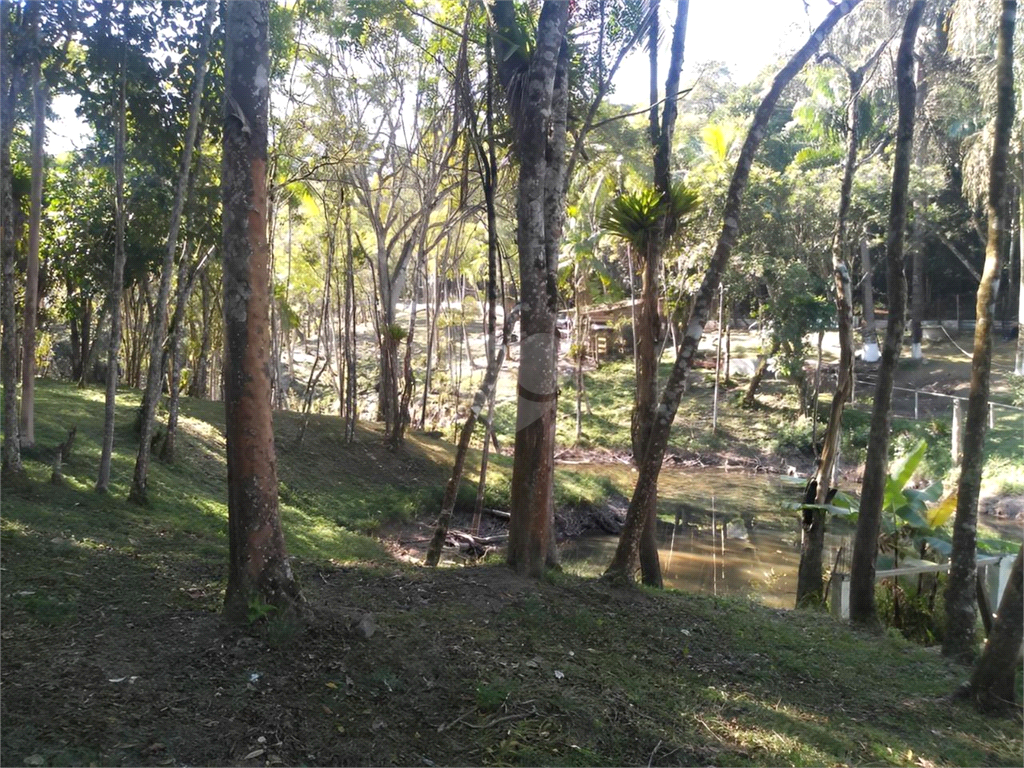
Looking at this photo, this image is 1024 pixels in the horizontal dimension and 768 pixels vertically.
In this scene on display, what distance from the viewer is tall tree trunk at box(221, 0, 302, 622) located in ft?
15.9

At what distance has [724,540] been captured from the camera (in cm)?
1822

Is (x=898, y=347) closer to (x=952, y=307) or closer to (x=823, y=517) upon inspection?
(x=823, y=517)

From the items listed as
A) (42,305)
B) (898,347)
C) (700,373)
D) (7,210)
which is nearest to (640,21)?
(898,347)

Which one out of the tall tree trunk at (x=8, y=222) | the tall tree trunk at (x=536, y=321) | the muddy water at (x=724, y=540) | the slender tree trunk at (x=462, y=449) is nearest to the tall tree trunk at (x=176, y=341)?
the tall tree trunk at (x=8, y=222)

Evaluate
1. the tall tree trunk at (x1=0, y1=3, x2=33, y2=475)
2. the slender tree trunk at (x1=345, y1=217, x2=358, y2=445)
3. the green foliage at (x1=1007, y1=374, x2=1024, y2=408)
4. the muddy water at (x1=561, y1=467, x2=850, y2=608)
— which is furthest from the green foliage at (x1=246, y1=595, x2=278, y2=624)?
the green foliage at (x1=1007, y1=374, x2=1024, y2=408)

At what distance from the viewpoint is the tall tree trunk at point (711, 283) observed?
7102 mm

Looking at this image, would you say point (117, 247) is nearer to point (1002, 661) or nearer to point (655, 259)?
point (655, 259)

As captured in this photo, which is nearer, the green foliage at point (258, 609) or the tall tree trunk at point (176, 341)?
the green foliage at point (258, 609)

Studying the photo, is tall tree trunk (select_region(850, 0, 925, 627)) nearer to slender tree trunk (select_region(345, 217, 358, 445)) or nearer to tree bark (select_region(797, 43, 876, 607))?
tree bark (select_region(797, 43, 876, 607))

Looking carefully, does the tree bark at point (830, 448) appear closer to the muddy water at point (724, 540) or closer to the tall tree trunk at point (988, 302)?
the muddy water at point (724, 540)

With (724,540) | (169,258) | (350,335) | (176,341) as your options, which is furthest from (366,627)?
(724,540)

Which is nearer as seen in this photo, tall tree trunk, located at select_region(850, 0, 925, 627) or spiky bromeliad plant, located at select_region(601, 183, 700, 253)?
tall tree trunk, located at select_region(850, 0, 925, 627)

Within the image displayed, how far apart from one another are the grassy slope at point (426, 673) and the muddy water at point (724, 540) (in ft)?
20.2

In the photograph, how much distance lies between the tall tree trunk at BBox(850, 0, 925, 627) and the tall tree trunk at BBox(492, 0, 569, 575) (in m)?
3.07
